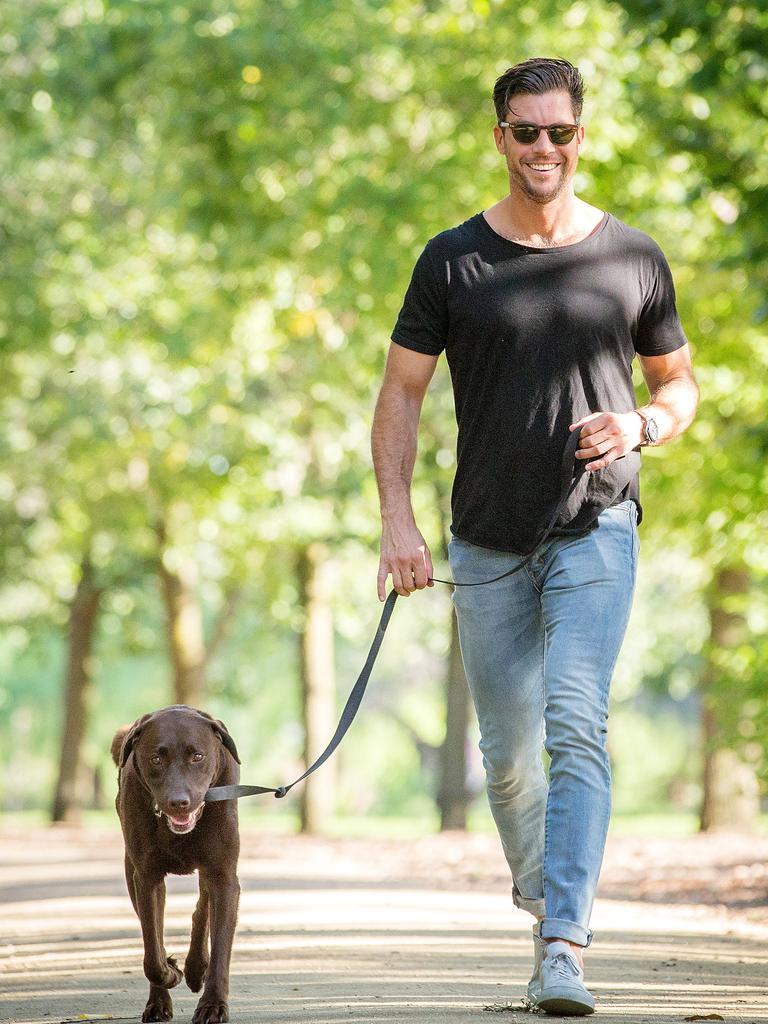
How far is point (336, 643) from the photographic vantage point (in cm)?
4266

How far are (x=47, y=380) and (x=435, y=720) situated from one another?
38.4 meters

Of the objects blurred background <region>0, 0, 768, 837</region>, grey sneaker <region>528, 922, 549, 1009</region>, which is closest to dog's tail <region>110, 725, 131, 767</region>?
grey sneaker <region>528, 922, 549, 1009</region>

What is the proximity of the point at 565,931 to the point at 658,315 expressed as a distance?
1892mm

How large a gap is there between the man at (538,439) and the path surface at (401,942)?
0.65m

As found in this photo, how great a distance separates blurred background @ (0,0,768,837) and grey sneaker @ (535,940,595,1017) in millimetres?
5478

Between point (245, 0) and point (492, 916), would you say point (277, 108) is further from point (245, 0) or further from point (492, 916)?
point (492, 916)

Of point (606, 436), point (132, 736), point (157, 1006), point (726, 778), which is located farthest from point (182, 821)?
point (726, 778)

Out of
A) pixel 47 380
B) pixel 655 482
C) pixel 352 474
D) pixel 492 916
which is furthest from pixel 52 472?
pixel 492 916

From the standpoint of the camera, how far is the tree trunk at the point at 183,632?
24.6 metres

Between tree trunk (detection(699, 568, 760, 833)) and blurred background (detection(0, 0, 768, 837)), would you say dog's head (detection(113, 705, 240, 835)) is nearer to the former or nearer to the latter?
blurred background (detection(0, 0, 768, 837))

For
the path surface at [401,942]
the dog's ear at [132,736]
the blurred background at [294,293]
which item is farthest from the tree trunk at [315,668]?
the dog's ear at [132,736]

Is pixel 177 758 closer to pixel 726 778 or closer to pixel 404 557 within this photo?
Result: pixel 404 557

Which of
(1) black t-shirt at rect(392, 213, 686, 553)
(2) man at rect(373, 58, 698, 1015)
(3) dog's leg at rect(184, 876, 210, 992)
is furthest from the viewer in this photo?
(3) dog's leg at rect(184, 876, 210, 992)

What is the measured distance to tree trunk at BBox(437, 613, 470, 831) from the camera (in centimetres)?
→ 1980
